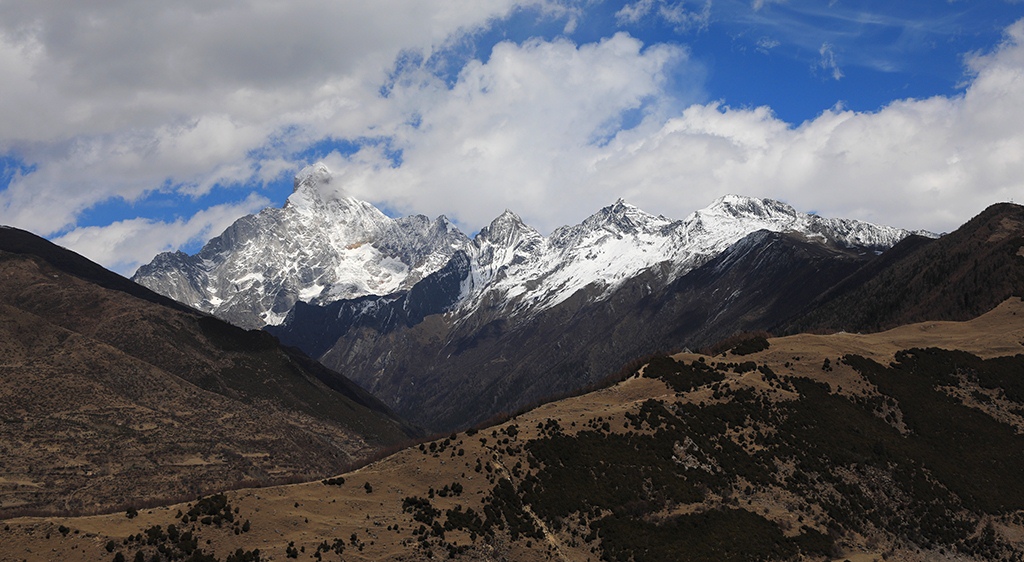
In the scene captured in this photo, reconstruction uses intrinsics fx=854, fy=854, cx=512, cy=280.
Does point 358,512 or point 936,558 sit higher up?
point 358,512

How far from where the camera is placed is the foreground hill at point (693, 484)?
90.8 metres

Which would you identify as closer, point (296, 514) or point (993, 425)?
point (296, 514)

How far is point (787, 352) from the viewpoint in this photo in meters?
162

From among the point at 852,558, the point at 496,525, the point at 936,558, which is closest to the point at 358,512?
the point at 496,525

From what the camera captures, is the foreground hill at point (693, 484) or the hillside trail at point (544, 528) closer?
the foreground hill at point (693, 484)

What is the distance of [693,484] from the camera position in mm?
117438

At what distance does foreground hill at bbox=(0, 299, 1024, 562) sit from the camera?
90750 mm

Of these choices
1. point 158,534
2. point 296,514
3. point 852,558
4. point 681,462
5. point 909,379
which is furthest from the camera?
point 909,379

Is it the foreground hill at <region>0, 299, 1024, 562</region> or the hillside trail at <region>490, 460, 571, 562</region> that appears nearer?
the foreground hill at <region>0, 299, 1024, 562</region>

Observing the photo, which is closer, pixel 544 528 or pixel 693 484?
pixel 544 528

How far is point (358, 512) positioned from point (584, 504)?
94.8 ft

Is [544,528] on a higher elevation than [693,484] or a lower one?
lower

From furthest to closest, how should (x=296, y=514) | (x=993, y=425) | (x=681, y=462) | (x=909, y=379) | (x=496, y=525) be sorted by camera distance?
(x=909, y=379)
(x=993, y=425)
(x=681, y=462)
(x=496, y=525)
(x=296, y=514)

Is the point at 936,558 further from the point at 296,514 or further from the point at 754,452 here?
the point at 296,514
